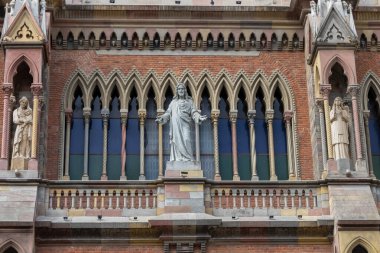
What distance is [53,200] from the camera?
19.8 meters

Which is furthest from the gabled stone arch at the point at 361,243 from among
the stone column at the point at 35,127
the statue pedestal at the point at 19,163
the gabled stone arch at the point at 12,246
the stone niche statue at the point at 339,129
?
the statue pedestal at the point at 19,163

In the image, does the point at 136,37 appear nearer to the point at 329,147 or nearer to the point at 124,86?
the point at 124,86

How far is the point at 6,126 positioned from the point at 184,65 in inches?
177

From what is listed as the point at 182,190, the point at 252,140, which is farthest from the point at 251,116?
the point at 182,190

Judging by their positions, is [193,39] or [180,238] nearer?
[180,238]

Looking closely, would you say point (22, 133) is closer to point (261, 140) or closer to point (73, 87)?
point (73, 87)

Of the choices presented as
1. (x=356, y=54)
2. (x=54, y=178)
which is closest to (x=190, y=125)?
(x=54, y=178)

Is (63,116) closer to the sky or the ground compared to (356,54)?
closer to the ground

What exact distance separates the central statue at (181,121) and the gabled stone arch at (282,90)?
2381mm

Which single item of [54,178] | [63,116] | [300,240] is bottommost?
[300,240]

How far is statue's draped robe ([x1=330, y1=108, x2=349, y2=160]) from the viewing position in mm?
20453

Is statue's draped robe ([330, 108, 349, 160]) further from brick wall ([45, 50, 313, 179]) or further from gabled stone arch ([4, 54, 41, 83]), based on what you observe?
gabled stone arch ([4, 54, 41, 83])

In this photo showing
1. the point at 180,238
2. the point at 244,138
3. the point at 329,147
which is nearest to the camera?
the point at 180,238

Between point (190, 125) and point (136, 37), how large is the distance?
3103 millimetres
